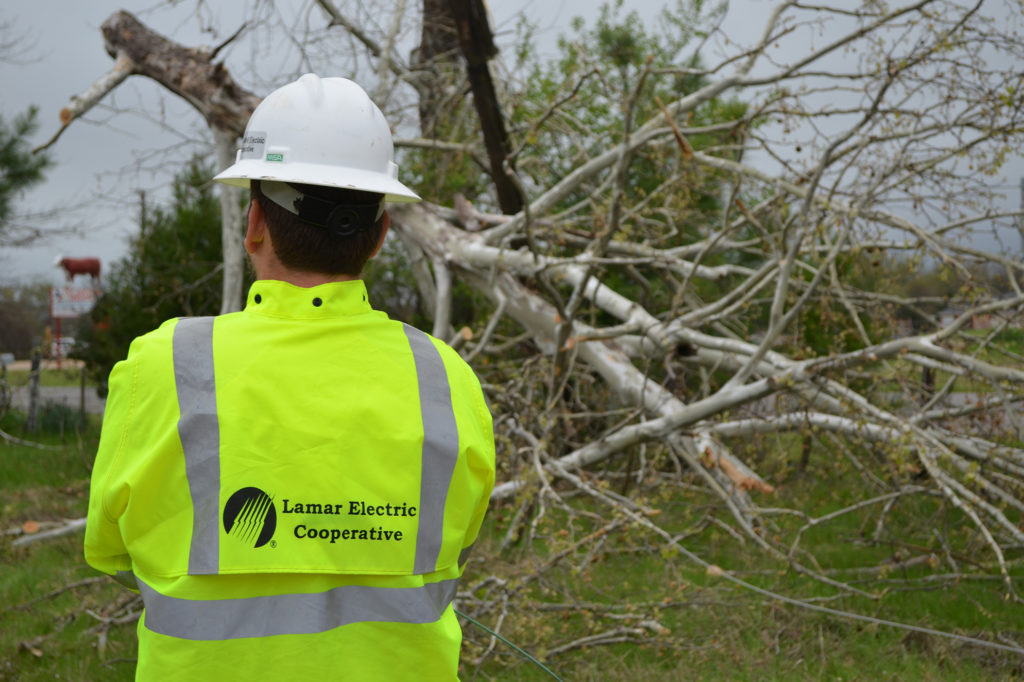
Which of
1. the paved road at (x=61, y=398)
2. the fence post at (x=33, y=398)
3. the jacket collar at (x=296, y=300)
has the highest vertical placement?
the jacket collar at (x=296, y=300)

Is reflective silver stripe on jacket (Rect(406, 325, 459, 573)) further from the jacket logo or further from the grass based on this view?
the grass

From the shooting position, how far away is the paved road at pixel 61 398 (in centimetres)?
1153

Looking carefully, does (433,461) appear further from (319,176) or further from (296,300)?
(319,176)

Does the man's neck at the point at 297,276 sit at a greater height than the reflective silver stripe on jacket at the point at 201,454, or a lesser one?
greater

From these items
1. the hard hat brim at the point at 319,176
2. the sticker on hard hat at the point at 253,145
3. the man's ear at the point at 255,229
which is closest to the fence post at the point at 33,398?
the sticker on hard hat at the point at 253,145

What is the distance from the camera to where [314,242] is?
5.16ft

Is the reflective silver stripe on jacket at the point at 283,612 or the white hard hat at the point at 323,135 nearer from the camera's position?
the reflective silver stripe on jacket at the point at 283,612

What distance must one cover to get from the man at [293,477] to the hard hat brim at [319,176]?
21 mm

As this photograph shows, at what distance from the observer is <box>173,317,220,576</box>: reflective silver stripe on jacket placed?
1.39 m

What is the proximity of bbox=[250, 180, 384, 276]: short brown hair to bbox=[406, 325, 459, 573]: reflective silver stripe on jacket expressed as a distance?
238 mm

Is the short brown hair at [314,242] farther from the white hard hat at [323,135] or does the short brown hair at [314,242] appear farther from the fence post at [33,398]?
the fence post at [33,398]

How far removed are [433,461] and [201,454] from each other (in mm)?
387

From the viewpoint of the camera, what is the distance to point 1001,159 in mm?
4324

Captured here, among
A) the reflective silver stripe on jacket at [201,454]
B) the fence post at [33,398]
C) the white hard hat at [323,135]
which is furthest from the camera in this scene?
the fence post at [33,398]
